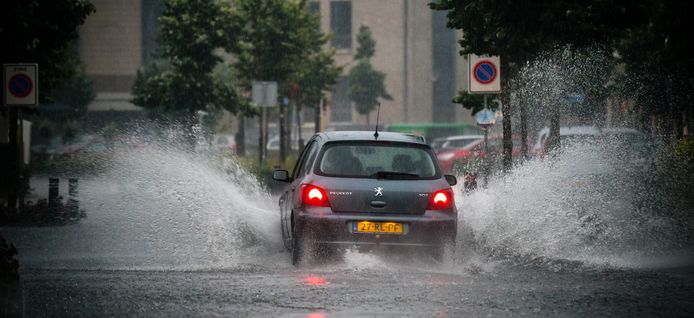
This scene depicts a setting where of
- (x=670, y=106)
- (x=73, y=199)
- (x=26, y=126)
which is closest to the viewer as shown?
(x=73, y=199)

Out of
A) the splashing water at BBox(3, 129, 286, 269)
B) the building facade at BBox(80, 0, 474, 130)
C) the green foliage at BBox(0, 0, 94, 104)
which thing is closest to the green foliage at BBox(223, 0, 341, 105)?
the green foliage at BBox(0, 0, 94, 104)

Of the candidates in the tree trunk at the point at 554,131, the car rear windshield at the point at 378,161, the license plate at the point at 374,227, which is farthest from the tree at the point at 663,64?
the license plate at the point at 374,227

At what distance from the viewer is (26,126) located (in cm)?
3741

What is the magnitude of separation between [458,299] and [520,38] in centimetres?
1081

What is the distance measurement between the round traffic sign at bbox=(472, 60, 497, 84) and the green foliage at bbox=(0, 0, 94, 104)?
7.80 m

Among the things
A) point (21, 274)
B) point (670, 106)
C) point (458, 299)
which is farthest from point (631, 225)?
point (670, 106)

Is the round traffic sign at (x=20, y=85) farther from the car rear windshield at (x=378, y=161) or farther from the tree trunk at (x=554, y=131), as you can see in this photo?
the car rear windshield at (x=378, y=161)

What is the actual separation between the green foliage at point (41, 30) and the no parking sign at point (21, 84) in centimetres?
148

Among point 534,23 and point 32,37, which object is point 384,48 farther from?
point 534,23

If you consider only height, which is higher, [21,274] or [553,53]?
[553,53]

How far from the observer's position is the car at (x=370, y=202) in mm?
11805

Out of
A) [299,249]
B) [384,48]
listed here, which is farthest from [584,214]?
[384,48]

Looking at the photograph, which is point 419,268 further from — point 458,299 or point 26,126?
point 26,126

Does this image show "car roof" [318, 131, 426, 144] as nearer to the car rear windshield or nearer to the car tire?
the car rear windshield
